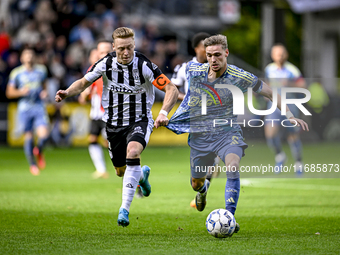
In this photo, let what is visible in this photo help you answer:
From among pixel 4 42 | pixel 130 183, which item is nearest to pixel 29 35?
pixel 4 42

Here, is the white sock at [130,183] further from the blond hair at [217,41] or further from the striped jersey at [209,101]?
the blond hair at [217,41]

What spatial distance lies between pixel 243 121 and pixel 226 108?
1.82ft

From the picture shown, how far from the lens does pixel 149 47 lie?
830 inches

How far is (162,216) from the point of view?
23.0 feet

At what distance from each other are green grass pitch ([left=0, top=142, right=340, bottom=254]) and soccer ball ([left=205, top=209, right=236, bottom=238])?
0.07m

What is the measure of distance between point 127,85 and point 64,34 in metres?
14.3

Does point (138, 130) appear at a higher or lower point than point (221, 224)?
higher

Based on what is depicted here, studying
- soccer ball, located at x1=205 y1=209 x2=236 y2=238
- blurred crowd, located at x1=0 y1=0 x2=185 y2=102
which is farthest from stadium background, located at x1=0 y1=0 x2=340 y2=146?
soccer ball, located at x1=205 y1=209 x2=236 y2=238

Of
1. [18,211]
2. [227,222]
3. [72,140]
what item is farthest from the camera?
[72,140]

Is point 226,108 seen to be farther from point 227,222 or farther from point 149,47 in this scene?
point 149,47

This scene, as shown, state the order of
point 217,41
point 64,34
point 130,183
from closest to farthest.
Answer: point 217,41 → point 130,183 → point 64,34

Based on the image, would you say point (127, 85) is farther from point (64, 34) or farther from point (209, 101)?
point (64, 34)

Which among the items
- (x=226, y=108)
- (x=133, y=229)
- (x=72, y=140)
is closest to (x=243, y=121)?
(x=226, y=108)

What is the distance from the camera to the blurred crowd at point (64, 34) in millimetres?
18394
